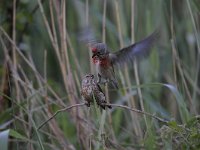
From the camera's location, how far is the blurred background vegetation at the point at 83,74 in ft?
7.78

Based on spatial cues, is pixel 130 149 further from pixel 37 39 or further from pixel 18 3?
pixel 37 39

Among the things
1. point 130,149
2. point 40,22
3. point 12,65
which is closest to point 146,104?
point 130,149

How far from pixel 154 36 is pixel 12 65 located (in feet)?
3.50

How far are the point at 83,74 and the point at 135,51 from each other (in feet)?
3.26

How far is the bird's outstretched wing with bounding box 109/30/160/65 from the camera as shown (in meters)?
2.21

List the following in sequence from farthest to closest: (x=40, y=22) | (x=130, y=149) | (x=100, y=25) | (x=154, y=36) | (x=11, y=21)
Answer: (x=100, y=25) < (x=40, y=22) < (x=11, y=21) < (x=130, y=149) < (x=154, y=36)

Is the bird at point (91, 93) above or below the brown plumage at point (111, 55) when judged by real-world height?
below

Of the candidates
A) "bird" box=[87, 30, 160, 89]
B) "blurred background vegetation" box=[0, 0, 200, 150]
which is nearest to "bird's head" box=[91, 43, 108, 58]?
"bird" box=[87, 30, 160, 89]

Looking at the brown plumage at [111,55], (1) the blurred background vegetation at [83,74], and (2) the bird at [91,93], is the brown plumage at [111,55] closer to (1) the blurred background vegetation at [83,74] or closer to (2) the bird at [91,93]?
(1) the blurred background vegetation at [83,74]

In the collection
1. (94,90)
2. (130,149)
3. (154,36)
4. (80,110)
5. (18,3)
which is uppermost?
(18,3)

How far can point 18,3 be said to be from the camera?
3225mm

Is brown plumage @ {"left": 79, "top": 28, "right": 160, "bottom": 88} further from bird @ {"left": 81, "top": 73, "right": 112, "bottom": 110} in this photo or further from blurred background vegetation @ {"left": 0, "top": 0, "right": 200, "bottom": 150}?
bird @ {"left": 81, "top": 73, "right": 112, "bottom": 110}

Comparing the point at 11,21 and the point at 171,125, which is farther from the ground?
the point at 11,21

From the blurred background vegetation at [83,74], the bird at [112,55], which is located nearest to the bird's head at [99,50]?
the bird at [112,55]
